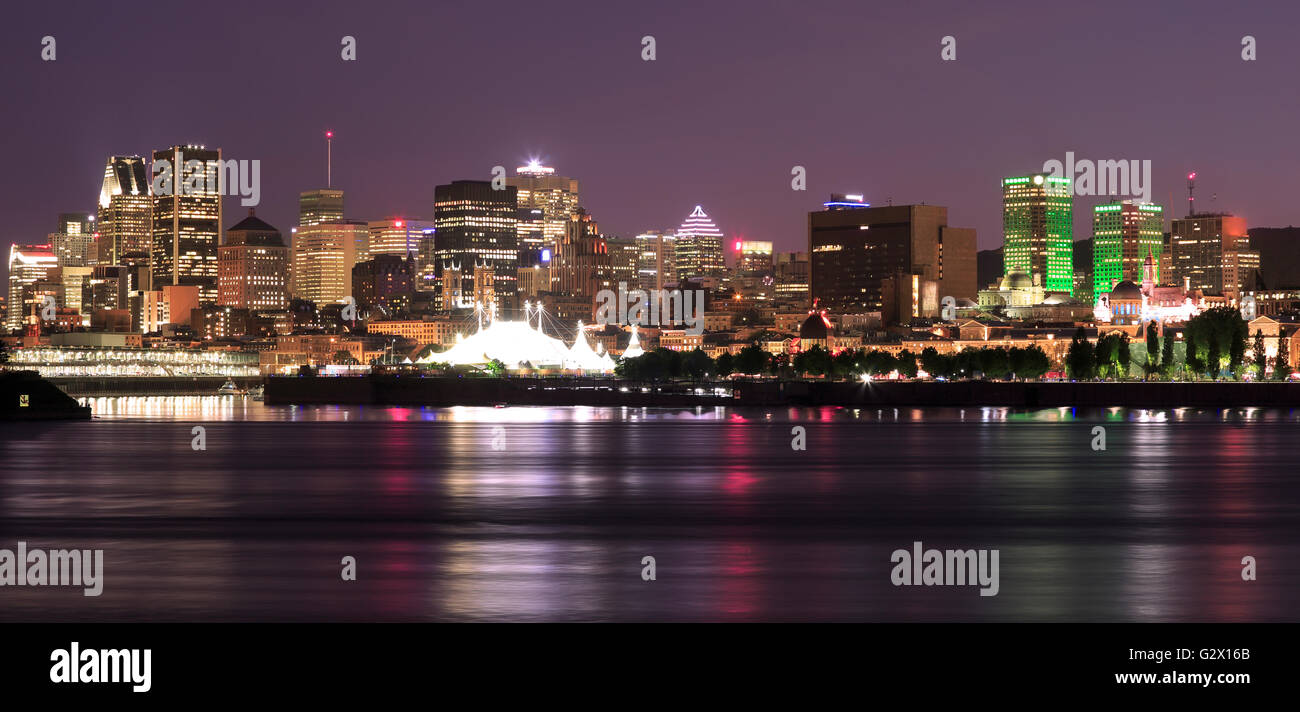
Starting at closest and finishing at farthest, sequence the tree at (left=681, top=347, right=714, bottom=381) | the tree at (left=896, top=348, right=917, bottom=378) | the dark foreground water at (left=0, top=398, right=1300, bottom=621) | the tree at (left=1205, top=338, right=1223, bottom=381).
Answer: the dark foreground water at (left=0, top=398, right=1300, bottom=621) < the tree at (left=1205, top=338, right=1223, bottom=381) < the tree at (left=896, top=348, right=917, bottom=378) < the tree at (left=681, top=347, right=714, bottom=381)

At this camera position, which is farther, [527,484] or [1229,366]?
[1229,366]

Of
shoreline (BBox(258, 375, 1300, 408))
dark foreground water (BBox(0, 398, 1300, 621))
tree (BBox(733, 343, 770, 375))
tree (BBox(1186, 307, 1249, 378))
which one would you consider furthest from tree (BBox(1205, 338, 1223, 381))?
dark foreground water (BBox(0, 398, 1300, 621))

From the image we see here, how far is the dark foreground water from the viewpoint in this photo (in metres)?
22.8

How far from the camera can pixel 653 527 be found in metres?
34.4

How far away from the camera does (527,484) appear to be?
154 feet

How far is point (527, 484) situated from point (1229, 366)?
413 ft

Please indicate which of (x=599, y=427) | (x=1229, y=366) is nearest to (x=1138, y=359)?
(x=1229, y=366)

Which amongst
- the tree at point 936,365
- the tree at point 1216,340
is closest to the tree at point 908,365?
the tree at point 936,365

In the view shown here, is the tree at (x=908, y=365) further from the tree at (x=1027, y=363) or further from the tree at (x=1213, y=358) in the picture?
the tree at (x=1213, y=358)

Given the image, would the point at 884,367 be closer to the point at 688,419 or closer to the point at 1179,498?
the point at 688,419

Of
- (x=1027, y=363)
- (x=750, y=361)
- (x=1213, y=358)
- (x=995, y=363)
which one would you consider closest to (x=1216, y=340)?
(x=1213, y=358)

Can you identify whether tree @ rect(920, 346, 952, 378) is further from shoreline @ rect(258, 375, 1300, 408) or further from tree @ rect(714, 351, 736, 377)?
tree @ rect(714, 351, 736, 377)

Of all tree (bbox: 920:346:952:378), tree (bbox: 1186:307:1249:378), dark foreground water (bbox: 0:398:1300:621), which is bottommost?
dark foreground water (bbox: 0:398:1300:621)

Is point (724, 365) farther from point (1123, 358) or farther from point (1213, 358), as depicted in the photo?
point (1213, 358)
